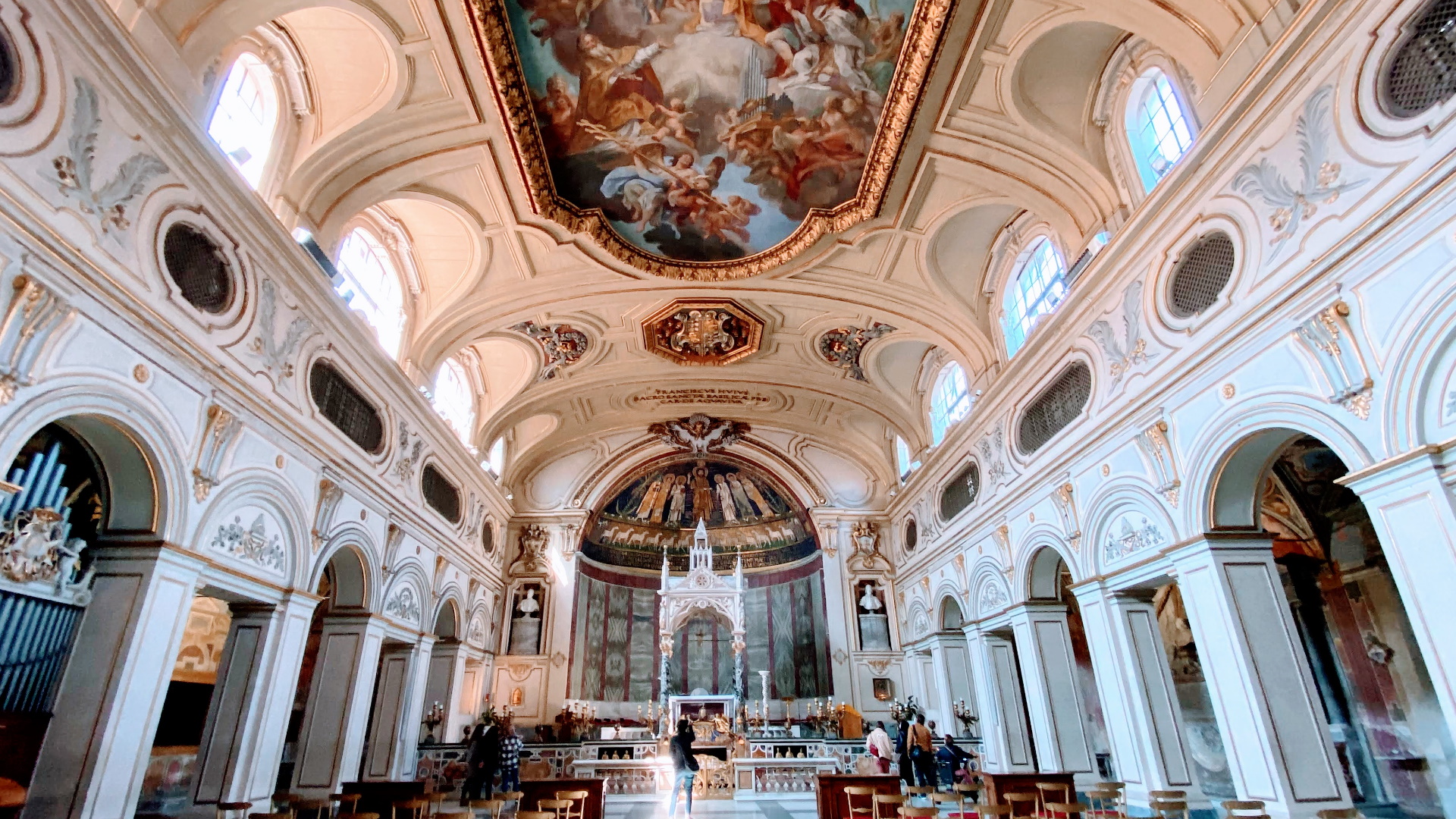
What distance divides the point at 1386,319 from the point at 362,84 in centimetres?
1170

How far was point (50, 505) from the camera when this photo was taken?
684 centimetres

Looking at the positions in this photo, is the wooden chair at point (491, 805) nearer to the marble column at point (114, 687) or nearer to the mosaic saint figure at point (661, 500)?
the marble column at point (114, 687)

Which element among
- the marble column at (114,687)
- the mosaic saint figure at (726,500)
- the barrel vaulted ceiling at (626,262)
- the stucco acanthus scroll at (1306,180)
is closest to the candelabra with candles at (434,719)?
the barrel vaulted ceiling at (626,262)

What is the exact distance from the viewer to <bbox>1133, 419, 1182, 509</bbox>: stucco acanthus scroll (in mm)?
8719

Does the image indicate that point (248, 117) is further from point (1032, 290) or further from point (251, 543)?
point (1032, 290)

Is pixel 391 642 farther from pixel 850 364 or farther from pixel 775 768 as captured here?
pixel 850 364

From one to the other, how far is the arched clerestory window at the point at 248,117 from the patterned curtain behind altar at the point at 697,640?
15641 mm

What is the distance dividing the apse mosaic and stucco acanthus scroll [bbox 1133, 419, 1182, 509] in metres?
15.3

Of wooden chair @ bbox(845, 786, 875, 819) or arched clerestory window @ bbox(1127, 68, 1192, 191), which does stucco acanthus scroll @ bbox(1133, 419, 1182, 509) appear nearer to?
arched clerestory window @ bbox(1127, 68, 1192, 191)

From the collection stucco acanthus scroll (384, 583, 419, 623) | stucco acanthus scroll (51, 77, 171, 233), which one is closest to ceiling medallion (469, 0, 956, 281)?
stucco acanthus scroll (51, 77, 171, 233)

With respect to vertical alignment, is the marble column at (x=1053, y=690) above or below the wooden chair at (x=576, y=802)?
above

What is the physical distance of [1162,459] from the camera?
8922 mm

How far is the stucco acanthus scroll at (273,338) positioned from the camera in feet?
29.5

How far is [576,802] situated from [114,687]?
5.95m
